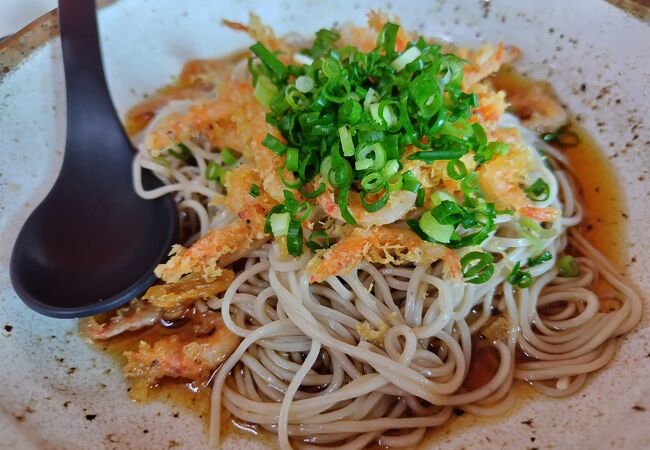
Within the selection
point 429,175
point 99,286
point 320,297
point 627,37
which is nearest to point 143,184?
point 99,286

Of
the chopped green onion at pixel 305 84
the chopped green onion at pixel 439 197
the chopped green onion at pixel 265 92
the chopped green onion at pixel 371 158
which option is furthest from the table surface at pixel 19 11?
the chopped green onion at pixel 439 197

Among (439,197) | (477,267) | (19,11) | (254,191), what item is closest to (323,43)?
(254,191)

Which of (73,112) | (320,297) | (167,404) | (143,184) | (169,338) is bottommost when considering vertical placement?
(167,404)

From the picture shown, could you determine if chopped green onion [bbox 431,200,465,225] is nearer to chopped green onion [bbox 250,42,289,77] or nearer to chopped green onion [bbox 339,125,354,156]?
chopped green onion [bbox 339,125,354,156]

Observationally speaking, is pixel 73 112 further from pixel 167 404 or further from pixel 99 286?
pixel 167 404

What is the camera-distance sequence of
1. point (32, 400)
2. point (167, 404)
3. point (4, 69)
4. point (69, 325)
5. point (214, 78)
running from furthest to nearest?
point (214, 78)
point (4, 69)
point (69, 325)
point (167, 404)
point (32, 400)

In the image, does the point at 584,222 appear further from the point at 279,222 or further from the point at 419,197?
the point at 279,222

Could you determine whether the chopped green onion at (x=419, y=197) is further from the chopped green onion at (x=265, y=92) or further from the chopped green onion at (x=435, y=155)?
the chopped green onion at (x=265, y=92)
